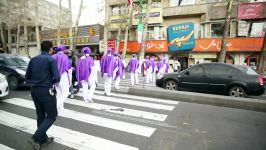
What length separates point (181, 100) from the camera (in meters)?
8.30

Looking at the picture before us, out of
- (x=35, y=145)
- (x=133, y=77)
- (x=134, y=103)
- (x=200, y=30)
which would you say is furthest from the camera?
(x=200, y=30)

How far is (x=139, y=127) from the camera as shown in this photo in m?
5.04

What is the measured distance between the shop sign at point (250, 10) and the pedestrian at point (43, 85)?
24489 mm

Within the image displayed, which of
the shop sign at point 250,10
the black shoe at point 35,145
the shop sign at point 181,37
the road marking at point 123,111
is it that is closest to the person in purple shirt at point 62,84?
the road marking at point 123,111

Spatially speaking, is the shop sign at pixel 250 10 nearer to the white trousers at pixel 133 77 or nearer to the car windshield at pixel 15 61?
the white trousers at pixel 133 77

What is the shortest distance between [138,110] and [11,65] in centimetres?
685

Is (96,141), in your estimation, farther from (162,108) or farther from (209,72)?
(209,72)

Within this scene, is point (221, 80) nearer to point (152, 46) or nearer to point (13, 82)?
point (13, 82)

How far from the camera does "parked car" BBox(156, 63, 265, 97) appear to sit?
8.55 metres

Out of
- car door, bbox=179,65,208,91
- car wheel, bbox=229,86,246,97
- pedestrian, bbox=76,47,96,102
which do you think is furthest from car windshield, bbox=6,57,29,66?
car wheel, bbox=229,86,246,97

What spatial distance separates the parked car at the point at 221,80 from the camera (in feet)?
28.1

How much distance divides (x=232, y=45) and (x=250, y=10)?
4.12 m

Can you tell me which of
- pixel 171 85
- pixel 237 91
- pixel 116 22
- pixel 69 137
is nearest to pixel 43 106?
pixel 69 137

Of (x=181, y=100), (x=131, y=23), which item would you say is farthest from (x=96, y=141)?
(x=131, y=23)
